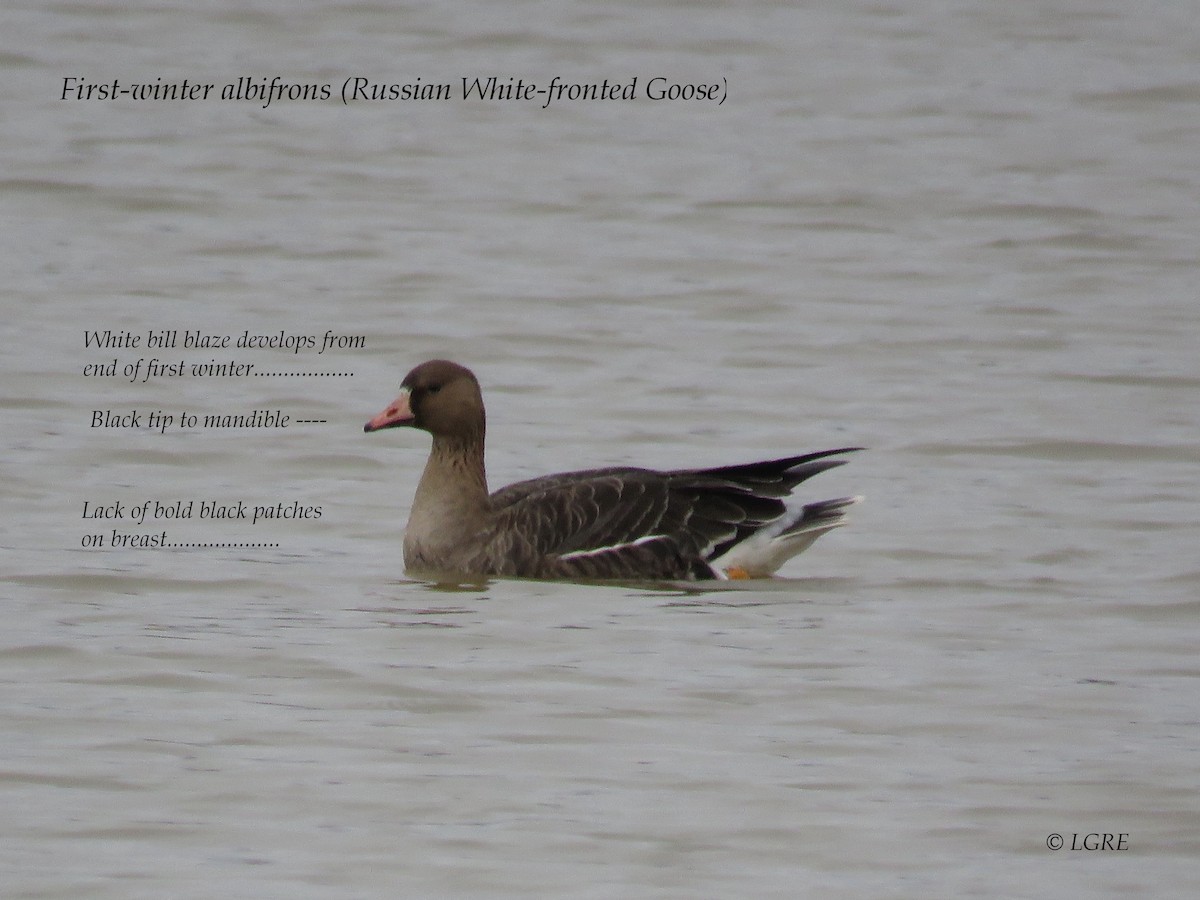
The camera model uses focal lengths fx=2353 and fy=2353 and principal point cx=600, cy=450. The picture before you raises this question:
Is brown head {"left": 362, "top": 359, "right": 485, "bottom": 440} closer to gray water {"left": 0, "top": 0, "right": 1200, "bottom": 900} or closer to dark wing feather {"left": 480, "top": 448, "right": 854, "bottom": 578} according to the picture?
dark wing feather {"left": 480, "top": 448, "right": 854, "bottom": 578}

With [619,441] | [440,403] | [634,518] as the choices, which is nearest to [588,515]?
[634,518]

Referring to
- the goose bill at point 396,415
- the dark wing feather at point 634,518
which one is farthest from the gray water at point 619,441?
the goose bill at point 396,415

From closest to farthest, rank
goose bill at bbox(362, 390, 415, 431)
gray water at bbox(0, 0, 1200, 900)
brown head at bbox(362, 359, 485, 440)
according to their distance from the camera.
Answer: gray water at bbox(0, 0, 1200, 900) < goose bill at bbox(362, 390, 415, 431) < brown head at bbox(362, 359, 485, 440)

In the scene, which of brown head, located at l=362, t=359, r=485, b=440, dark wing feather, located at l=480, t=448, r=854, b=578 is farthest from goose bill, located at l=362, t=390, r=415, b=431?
dark wing feather, located at l=480, t=448, r=854, b=578

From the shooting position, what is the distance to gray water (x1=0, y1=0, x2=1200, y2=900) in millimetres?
7652

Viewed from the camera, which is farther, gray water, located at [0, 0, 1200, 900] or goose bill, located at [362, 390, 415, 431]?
goose bill, located at [362, 390, 415, 431]

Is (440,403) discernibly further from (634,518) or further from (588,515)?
(634,518)

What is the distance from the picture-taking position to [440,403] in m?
11.9

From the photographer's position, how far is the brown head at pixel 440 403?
11.8 meters

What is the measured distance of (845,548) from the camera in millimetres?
12242

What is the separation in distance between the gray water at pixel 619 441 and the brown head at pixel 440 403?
73cm

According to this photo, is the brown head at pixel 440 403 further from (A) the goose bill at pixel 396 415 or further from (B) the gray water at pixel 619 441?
(B) the gray water at pixel 619 441

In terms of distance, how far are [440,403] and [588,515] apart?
1.10 metres

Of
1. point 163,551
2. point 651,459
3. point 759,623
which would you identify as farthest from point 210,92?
point 759,623
